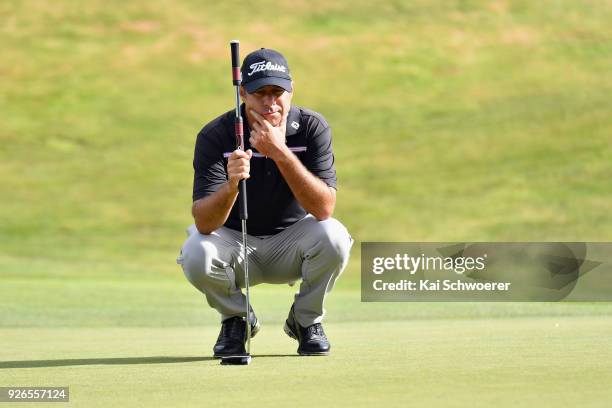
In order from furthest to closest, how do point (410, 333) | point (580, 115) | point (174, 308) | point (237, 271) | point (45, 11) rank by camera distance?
Answer: point (45, 11)
point (580, 115)
point (174, 308)
point (410, 333)
point (237, 271)

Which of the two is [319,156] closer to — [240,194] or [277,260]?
[240,194]

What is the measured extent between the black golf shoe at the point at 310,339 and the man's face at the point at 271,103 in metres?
0.89

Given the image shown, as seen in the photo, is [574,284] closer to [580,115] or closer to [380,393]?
[380,393]

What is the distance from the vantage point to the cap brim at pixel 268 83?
16.0ft

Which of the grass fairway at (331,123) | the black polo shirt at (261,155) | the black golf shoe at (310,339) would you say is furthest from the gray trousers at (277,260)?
the grass fairway at (331,123)

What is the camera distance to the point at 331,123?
1121 inches

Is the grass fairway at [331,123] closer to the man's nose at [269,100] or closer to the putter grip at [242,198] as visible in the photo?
the putter grip at [242,198]

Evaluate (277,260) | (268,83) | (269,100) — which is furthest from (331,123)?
(268,83)

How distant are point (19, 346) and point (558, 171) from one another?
21.6 m

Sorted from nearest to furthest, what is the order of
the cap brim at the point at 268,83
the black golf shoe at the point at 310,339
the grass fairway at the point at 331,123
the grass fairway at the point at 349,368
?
the grass fairway at the point at 349,368 < the cap brim at the point at 268,83 < the black golf shoe at the point at 310,339 < the grass fairway at the point at 331,123

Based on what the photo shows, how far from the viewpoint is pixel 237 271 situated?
5.30 meters

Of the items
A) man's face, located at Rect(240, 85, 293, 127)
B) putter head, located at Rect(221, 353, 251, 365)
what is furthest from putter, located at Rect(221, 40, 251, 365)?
man's face, located at Rect(240, 85, 293, 127)

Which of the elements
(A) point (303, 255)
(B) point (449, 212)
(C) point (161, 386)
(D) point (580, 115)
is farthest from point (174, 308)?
(D) point (580, 115)

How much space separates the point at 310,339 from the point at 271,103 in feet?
3.30
